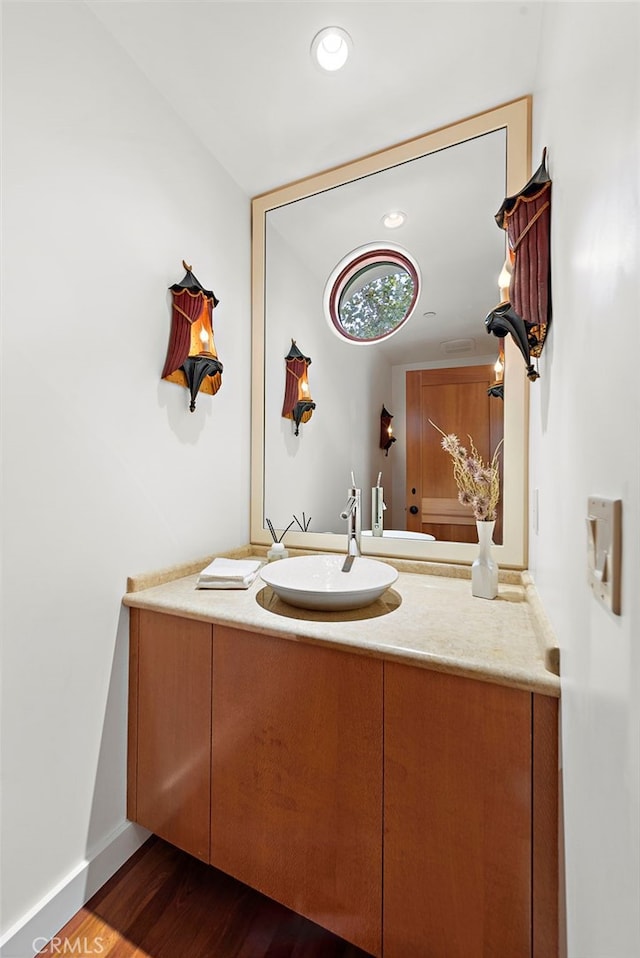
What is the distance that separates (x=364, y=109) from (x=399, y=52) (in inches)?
8.1

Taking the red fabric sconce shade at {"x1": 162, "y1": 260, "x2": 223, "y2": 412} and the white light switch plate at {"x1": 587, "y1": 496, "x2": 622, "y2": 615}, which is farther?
the red fabric sconce shade at {"x1": 162, "y1": 260, "x2": 223, "y2": 412}

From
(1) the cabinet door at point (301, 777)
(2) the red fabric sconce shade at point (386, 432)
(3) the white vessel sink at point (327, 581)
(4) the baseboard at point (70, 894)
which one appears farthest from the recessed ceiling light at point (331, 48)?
(4) the baseboard at point (70, 894)

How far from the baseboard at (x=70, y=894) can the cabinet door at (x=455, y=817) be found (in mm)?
851

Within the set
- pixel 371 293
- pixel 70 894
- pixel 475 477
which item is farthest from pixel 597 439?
pixel 70 894

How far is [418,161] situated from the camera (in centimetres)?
156

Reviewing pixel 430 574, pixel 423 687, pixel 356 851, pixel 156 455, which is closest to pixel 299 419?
pixel 156 455

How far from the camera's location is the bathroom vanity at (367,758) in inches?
31.4

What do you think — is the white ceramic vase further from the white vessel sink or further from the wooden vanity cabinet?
the wooden vanity cabinet

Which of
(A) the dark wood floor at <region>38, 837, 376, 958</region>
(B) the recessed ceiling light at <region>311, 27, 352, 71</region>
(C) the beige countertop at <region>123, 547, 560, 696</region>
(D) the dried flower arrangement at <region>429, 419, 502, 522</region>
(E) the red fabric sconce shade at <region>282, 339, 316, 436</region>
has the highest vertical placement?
(B) the recessed ceiling light at <region>311, 27, 352, 71</region>

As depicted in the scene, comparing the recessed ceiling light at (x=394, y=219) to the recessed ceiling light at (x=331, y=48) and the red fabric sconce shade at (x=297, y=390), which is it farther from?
the red fabric sconce shade at (x=297, y=390)

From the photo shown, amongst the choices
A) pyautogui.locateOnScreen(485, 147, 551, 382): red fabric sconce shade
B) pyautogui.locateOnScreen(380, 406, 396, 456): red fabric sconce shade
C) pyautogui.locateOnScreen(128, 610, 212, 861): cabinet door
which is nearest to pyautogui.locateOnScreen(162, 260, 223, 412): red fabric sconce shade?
pyautogui.locateOnScreen(380, 406, 396, 456): red fabric sconce shade

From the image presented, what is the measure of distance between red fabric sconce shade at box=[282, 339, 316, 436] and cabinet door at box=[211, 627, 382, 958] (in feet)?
3.43

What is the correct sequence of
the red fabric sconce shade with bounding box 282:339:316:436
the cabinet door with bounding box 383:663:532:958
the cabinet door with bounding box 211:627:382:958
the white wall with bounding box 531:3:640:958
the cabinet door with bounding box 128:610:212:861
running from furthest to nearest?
the red fabric sconce shade with bounding box 282:339:316:436
the cabinet door with bounding box 128:610:212:861
the cabinet door with bounding box 211:627:382:958
the cabinet door with bounding box 383:663:532:958
the white wall with bounding box 531:3:640:958

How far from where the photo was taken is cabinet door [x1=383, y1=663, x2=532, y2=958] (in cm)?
79
